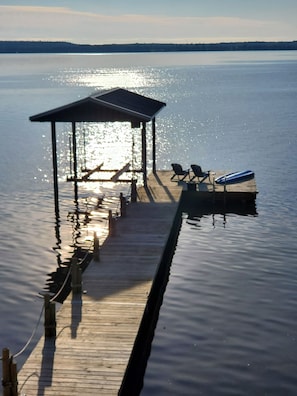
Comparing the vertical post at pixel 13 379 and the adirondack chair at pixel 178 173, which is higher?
the adirondack chair at pixel 178 173

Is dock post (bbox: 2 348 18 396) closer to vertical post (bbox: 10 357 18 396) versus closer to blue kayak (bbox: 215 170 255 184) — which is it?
vertical post (bbox: 10 357 18 396)

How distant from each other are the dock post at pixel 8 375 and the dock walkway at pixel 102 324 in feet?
1.07

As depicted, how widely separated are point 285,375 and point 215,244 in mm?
12181

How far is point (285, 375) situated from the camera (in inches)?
659

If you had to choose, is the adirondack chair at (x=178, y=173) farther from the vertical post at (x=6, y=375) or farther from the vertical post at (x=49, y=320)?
the vertical post at (x=6, y=375)

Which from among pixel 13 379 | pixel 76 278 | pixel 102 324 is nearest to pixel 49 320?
pixel 102 324

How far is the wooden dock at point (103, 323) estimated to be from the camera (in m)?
14.1

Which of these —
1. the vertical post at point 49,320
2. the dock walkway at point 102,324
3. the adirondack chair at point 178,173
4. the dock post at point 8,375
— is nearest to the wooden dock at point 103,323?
the dock walkway at point 102,324

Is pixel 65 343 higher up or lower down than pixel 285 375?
higher up

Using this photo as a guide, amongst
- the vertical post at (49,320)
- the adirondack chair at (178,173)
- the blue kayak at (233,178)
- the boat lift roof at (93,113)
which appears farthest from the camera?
the adirondack chair at (178,173)

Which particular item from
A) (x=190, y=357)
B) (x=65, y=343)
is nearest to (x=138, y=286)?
(x=190, y=357)

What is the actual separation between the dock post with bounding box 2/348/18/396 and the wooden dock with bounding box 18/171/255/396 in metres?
0.34

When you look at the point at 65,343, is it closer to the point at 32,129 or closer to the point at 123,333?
the point at 123,333

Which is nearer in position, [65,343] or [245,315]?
[65,343]
